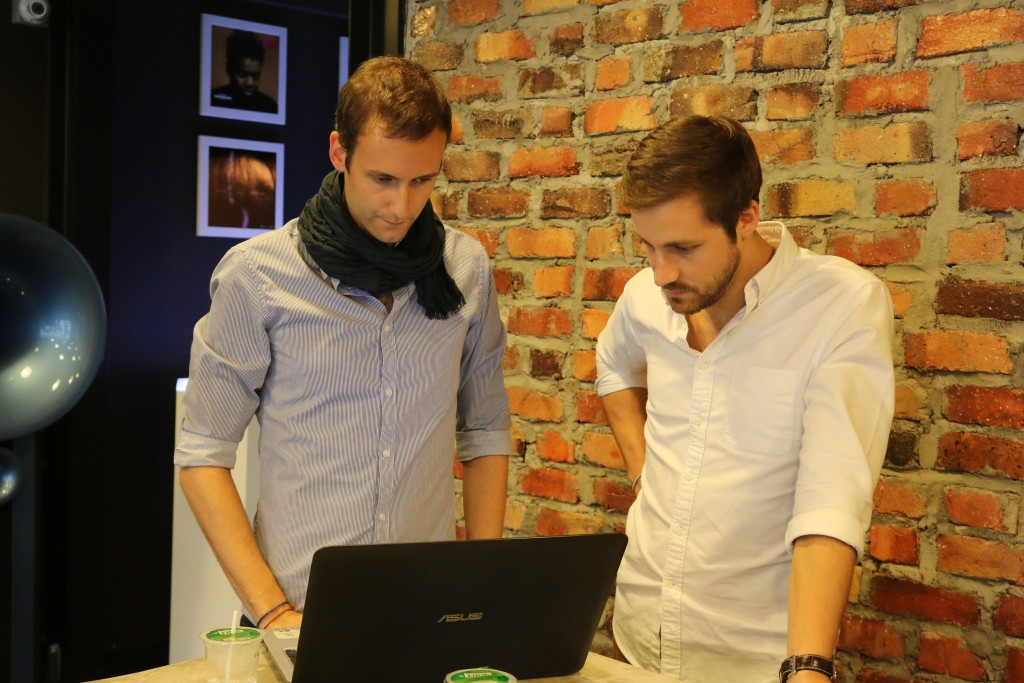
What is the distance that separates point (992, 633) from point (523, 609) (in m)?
0.94

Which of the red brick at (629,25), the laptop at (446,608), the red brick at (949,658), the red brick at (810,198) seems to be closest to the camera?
the laptop at (446,608)

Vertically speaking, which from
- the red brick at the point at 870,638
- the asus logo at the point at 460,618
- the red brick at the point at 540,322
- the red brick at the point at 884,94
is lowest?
the red brick at the point at 870,638

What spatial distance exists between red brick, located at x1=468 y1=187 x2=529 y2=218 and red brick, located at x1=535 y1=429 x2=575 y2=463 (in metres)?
0.53

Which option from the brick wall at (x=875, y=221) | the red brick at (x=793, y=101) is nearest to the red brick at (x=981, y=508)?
the brick wall at (x=875, y=221)

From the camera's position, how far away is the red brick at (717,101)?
208 centimetres

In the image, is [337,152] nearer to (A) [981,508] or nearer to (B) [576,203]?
(B) [576,203]

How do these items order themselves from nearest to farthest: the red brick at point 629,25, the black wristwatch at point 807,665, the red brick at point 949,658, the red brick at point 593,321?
the black wristwatch at point 807,665, the red brick at point 949,658, the red brick at point 629,25, the red brick at point 593,321

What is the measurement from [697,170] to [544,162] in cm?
83

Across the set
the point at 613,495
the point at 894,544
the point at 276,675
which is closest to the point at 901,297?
the point at 894,544

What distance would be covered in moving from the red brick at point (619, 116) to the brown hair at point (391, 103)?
2.33 feet

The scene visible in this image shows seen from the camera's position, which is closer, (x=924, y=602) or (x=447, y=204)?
(x=924, y=602)

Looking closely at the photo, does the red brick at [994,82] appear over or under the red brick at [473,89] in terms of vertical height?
under

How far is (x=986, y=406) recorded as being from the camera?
1.78 metres

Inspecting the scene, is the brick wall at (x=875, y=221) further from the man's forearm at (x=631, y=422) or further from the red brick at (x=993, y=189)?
the man's forearm at (x=631, y=422)
